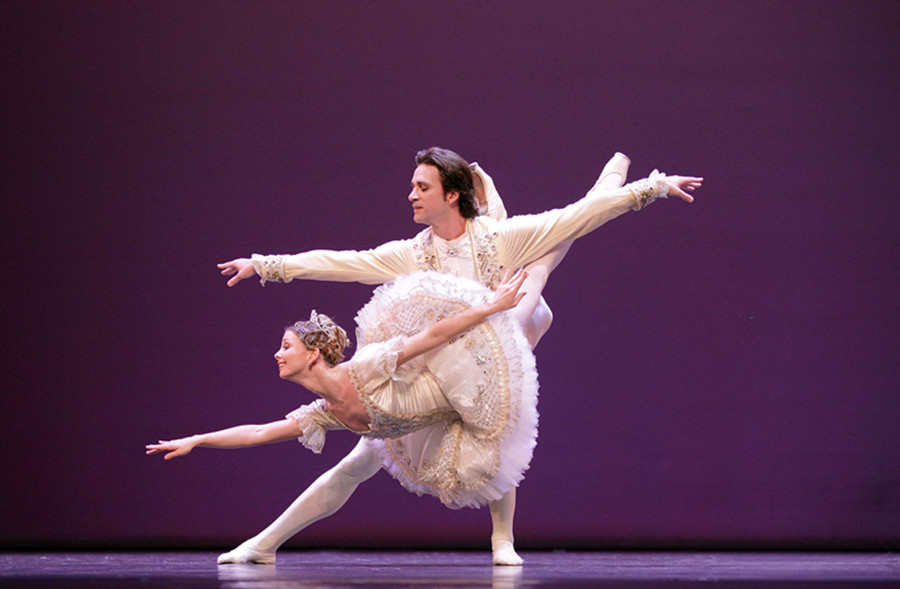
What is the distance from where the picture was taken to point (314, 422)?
10.4 feet

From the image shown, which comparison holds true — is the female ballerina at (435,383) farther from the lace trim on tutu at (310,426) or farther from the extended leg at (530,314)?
the extended leg at (530,314)

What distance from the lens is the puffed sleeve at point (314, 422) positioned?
3166 mm

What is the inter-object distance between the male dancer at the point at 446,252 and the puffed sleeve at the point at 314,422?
0.26m

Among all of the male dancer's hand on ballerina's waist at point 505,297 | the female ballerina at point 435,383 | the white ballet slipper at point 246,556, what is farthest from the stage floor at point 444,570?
the male dancer's hand on ballerina's waist at point 505,297

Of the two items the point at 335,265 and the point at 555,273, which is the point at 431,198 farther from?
the point at 555,273

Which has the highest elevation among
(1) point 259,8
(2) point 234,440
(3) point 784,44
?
(1) point 259,8

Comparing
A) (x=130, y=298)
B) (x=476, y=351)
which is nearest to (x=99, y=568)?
(x=476, y=351)

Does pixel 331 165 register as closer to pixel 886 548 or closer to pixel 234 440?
pixel 234 440

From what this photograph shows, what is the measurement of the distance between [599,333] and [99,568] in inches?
89.3

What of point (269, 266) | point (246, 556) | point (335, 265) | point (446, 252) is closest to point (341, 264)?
point (335, 265)

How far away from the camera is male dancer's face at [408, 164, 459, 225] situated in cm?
342

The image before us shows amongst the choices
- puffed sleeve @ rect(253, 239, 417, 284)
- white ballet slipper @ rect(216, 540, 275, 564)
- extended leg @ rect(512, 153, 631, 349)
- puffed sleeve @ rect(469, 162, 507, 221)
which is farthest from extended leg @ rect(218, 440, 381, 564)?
puffed sleeve @ rect(469, 162, 507, 221)

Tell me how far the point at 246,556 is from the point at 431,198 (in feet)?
4.42

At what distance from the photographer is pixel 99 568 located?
3.16m
